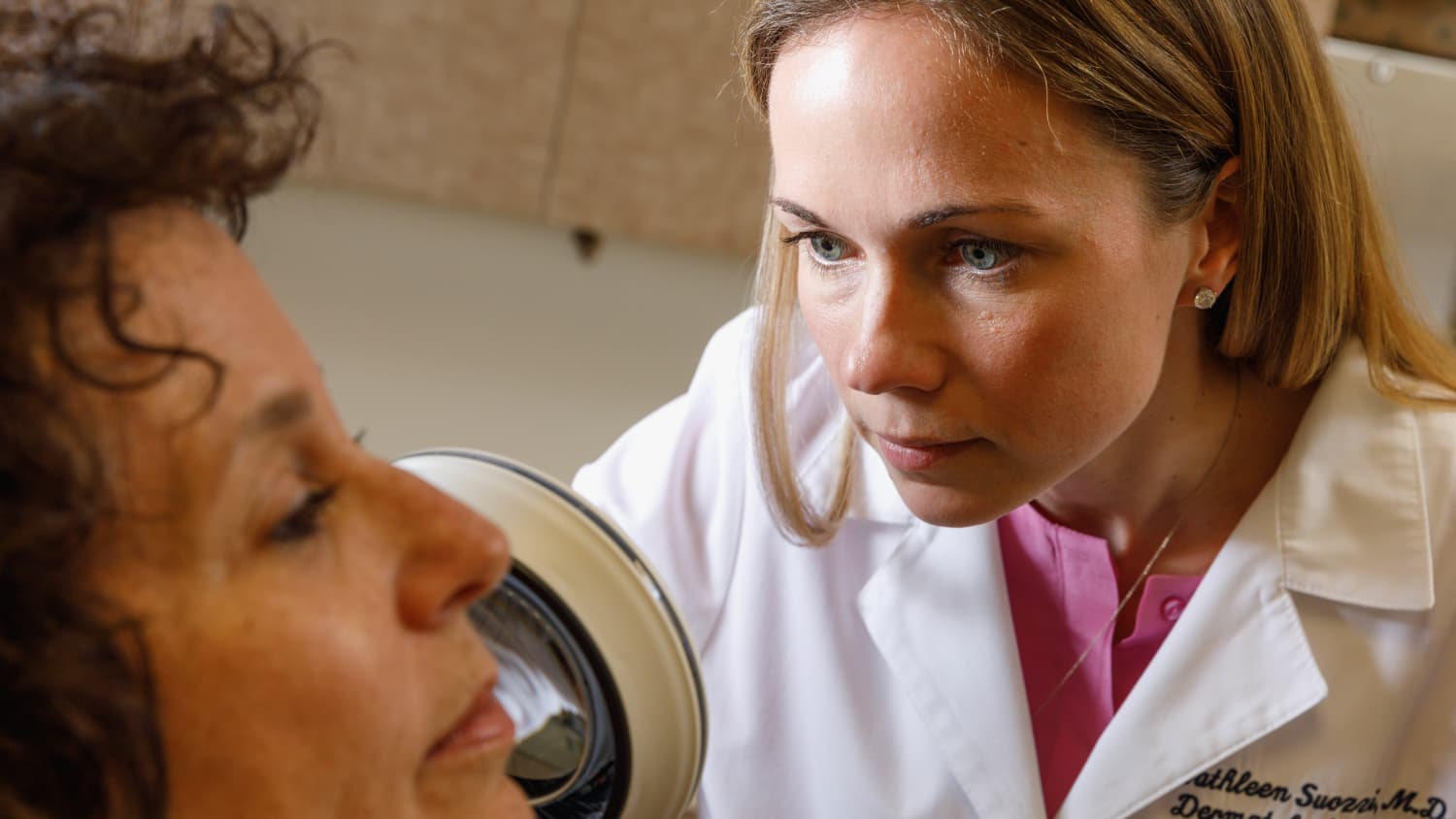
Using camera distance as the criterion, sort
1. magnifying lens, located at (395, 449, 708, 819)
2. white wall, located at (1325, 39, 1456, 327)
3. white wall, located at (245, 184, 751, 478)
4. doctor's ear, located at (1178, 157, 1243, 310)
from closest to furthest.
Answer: magnifying lens, located at (395, 449, 708, 819)
doctor's ear, located at (1178, 157, 1243, 310)
white wall, located at (1325, 39, 1456, 327)
white wall, located at (245, 184, 751, 478)

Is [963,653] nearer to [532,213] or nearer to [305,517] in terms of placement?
[305,517]

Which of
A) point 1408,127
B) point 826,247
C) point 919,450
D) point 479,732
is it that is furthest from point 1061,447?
point 1408,127

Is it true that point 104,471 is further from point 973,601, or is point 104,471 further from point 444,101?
point 444,101

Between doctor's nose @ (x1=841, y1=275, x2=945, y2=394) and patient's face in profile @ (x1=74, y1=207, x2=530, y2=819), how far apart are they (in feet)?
1.06

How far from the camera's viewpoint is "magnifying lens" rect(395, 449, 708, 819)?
0.83m

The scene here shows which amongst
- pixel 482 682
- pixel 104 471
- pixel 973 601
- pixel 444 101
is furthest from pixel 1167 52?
pixel 444 101

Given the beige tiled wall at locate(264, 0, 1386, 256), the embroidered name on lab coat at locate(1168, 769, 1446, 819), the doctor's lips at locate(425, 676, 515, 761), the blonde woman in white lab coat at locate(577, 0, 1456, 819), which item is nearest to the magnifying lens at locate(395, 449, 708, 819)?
the doctor's lips at locate(425, 676, 515, 761)

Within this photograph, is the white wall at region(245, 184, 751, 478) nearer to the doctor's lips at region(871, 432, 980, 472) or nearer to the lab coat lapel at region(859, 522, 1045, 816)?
the lab coat lapel at region(859, 522, 1045, 816)

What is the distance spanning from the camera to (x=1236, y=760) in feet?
3.57

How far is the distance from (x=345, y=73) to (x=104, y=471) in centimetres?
148

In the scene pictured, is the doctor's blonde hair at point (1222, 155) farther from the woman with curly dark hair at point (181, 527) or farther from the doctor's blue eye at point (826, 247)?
the woman with curly dark hair at point (181, 527)

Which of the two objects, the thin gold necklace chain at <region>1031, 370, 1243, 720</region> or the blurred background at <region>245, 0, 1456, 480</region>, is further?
the blurred background at <region>245, 0, 1456, 480</region>

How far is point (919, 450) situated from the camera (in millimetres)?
996

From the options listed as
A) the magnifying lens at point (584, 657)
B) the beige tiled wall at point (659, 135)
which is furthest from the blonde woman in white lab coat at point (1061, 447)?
the beige tiled wall at point (659, 135)
